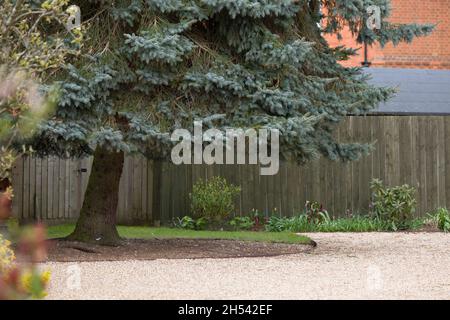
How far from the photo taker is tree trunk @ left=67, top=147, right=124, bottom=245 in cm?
1199

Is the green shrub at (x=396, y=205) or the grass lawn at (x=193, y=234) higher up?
the green shrub at (x=396, y=205)

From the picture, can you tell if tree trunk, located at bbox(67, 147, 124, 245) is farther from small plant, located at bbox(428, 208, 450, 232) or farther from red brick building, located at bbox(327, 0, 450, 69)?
red brick building, located at bbox(327, 0, 450, 69)

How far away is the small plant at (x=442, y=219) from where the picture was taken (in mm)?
15481

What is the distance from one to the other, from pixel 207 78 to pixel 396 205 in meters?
6.36

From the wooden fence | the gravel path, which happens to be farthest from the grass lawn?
the gravel path

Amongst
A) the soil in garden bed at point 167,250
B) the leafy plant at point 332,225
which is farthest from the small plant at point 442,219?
the soil in garden bed at point 167,250

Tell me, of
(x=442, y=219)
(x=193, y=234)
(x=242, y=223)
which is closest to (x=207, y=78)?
(x=193, y=234)

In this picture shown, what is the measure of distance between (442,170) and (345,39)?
617 centimetres

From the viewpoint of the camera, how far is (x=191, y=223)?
1562 centimetres

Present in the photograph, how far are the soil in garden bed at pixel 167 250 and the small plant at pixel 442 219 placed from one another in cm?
412

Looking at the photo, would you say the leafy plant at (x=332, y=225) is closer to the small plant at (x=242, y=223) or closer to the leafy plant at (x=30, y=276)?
the small plant at (x=242, y=223)

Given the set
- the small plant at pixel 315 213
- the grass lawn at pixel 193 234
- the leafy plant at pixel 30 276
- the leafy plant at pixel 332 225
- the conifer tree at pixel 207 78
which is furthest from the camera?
the small plant at pixel 315 213

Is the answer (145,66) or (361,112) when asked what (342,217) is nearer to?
(361,112)

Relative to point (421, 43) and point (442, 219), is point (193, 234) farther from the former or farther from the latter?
point (421, 43)
